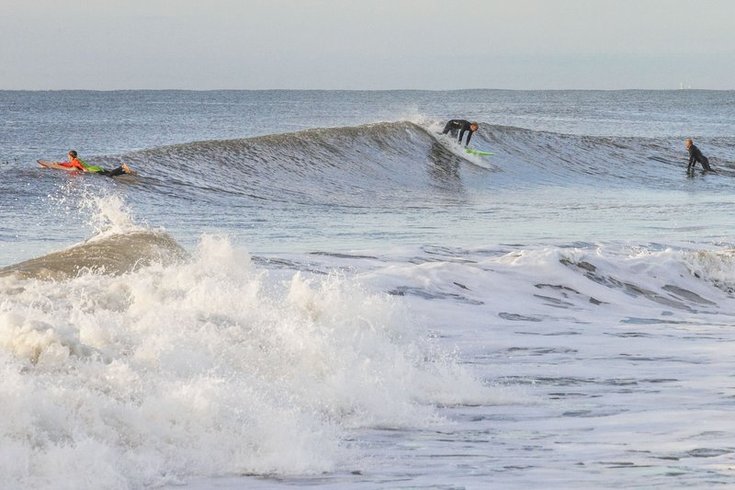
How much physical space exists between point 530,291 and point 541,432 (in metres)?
5.29

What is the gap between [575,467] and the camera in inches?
217

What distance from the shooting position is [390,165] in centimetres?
3159

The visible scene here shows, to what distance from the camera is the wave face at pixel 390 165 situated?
993 inches

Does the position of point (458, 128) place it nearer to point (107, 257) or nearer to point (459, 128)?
point (459, 128)

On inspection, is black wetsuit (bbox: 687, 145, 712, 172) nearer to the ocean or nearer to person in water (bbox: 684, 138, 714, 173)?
person in water (bbox: 684, 138, 714, 173)

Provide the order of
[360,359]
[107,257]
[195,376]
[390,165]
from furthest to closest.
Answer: [390,165], [107,257], [360,359], [195,376]

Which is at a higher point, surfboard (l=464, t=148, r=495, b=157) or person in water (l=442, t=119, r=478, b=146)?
person in water (l=442, t=119, r=478, b=146)

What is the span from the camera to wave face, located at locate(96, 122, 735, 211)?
82.7ft

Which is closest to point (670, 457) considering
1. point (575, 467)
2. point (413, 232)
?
point (575, 467)

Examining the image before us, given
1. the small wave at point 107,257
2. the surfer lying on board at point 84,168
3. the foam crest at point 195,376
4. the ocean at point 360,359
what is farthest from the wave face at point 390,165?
the foam crest at point 195,376

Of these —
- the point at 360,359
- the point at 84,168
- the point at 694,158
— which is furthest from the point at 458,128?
the point at 360,359

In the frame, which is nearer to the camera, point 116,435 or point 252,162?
point 116,435

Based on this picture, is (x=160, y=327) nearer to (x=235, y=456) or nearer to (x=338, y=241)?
(x=235, y=456)

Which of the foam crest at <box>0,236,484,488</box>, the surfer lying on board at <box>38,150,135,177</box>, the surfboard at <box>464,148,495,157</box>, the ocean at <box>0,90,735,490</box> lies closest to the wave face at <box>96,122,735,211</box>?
the surfboard at <box>464,148,495,157</box>
